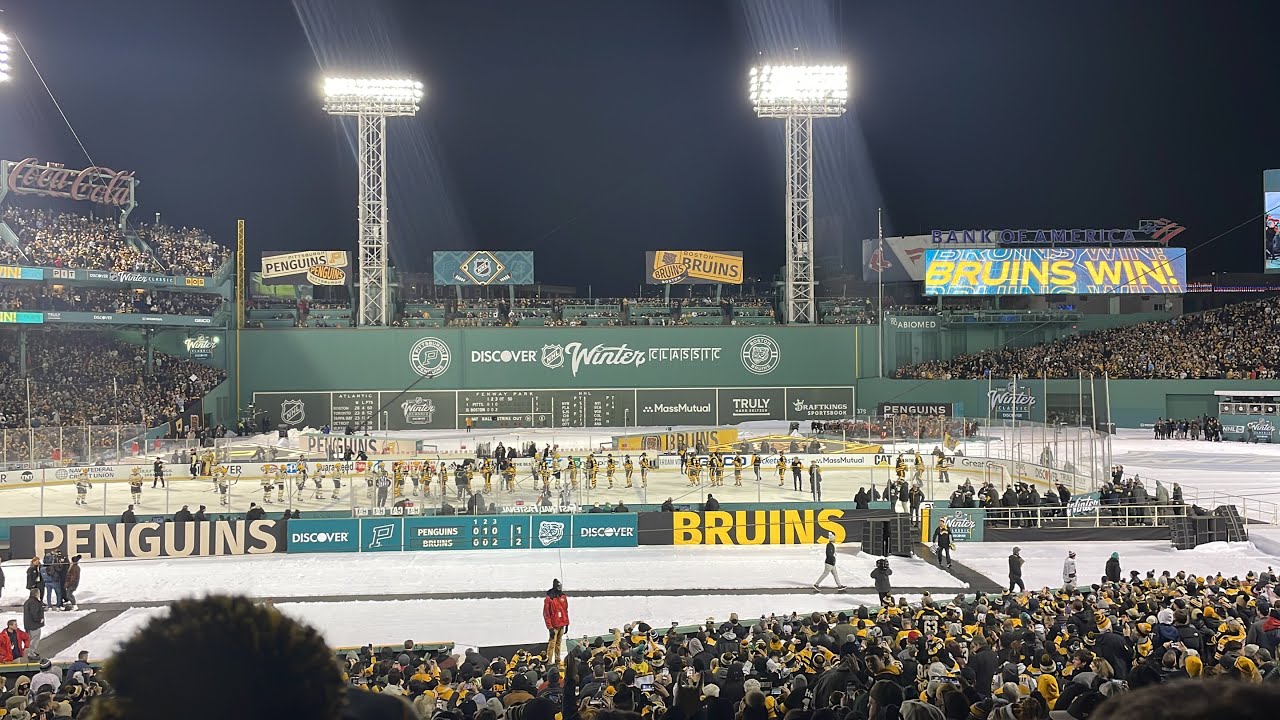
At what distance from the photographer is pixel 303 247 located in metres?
83.2

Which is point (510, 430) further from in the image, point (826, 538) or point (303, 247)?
point (303, 247)

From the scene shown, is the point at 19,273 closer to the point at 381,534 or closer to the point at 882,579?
the point at 381,534

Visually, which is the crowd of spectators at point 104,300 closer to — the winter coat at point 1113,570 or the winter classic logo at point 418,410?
the winter classic logo at point 418,410

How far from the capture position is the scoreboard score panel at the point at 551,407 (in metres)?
56.2

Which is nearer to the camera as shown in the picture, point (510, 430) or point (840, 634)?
point (840, 634)

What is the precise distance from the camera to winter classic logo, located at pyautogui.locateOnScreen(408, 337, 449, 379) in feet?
187

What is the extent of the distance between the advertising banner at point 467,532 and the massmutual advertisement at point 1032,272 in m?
39.9

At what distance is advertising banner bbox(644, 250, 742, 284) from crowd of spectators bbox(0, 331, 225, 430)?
27453 mm

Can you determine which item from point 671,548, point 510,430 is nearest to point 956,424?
point 671,548

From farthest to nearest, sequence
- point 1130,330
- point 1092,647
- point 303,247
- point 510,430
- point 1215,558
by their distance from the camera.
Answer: point 303,247 < point 1130,330 < point 510,430 < point 1215,558 < point 1092,647

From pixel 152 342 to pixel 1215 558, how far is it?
177ft

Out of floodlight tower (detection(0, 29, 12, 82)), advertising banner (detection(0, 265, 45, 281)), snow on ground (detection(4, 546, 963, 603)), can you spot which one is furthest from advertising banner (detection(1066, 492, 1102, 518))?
floodlight tower (detection(0, 29, 12, 82))

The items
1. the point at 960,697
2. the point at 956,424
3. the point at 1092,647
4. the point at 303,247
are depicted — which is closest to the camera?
the point at 960,697

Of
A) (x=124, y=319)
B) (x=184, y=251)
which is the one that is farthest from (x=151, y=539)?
(x=184, y=251)
